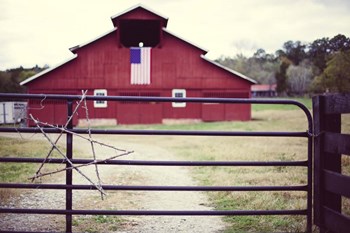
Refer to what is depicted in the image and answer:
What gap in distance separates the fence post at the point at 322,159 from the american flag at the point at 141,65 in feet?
73.6

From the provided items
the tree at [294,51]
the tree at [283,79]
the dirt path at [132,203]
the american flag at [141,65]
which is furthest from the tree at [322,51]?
the tree at [283,79]

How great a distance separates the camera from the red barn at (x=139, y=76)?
25.0 meters

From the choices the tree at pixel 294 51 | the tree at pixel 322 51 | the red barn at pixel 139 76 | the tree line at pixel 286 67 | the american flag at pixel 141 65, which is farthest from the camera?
the tree at pixel 294 51

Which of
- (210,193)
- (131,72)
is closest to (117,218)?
(210,193)

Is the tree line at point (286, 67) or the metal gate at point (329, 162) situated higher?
the tree line at point (286, 67)

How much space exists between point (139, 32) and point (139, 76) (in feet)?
13.6

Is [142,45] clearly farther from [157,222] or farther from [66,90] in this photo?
[157,222]

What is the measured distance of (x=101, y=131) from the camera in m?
3.60

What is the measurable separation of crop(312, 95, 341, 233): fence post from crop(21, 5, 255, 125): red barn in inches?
868

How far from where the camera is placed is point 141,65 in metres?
25.5

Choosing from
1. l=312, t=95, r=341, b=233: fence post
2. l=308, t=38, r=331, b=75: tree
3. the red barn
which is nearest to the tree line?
l=308, t=38, r=331, b=75: tree

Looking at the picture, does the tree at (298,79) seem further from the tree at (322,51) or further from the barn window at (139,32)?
the barn window at (139,32)

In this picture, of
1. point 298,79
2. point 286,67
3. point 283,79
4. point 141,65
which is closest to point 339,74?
point 141,65

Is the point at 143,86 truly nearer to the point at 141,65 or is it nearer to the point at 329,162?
the point at 141,65
